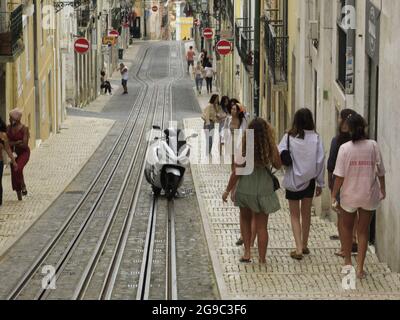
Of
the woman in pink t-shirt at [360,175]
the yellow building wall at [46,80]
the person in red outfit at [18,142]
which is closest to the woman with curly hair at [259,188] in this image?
the woman in pink t-shirt at [360,175]

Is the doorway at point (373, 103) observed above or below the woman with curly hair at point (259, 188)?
above

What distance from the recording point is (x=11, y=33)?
2442 centimetres

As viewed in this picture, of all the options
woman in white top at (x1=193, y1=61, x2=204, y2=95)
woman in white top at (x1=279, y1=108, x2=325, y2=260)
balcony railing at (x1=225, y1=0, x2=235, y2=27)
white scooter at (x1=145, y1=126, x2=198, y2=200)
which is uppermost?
balcony railing at (x1=225, y1=0, x2=235, y2=27)

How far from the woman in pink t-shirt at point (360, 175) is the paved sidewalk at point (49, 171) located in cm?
462

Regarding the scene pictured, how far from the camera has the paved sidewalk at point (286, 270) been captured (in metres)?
11.0

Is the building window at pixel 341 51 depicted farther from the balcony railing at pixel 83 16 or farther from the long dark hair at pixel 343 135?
the balcony railing at pixel 83 16

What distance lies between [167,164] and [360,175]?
9.48 meters

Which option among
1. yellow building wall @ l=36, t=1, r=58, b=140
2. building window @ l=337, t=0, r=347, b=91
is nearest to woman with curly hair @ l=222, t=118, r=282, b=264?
building window @ l=337, t=0, r=347, b=91

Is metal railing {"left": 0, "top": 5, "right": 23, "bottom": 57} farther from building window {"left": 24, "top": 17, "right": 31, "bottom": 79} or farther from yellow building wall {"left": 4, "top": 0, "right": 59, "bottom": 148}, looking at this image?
building window {"left": 24, "top": 17, "right": 31, "bottom": 79}

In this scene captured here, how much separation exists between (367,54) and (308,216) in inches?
91.4

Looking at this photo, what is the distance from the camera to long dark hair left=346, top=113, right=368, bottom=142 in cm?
1136

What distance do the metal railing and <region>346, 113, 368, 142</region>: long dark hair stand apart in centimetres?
1397

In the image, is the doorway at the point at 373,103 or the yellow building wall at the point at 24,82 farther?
the yellow building wall at the point at 24,82

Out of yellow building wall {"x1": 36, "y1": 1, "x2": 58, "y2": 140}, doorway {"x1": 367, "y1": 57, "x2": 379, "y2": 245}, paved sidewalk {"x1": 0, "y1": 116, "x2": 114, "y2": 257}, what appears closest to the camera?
doorway {"x1": 367, "y1": 57, "x2": 379, "y2": 245}
